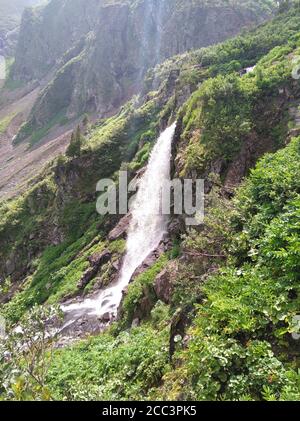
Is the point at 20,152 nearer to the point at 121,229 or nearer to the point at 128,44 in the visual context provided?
the point at 128,44

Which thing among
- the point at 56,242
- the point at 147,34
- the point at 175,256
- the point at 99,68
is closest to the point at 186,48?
the point at 147,34

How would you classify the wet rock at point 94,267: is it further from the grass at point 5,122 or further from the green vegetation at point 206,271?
the grass at point 5,122

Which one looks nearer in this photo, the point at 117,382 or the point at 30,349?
the point at 30,349

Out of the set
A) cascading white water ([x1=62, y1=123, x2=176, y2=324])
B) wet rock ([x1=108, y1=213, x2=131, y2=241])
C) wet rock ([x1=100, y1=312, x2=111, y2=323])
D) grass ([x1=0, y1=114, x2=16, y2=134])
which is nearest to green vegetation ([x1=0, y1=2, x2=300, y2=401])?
wet rock ([x1=108, y1=213, x2=131, y2=241])

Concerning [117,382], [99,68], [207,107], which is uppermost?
[99,68]

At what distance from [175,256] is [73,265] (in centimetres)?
1078

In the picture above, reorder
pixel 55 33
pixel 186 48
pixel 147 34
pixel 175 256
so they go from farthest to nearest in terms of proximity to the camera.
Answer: pixel 55 33 → pixel 147 34 → pixel 186 48 → pixel 175 256

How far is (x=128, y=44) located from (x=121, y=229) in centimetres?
7743

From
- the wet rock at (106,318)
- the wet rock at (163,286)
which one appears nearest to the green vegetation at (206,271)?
the wet rock at (163,286)

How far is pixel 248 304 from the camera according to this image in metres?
6.62

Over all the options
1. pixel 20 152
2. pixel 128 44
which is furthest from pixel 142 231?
pixel 128 44

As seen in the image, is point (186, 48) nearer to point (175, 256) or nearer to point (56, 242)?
point (56, 242)

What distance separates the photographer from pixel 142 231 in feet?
72.1

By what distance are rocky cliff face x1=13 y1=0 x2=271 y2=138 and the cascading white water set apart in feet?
186
